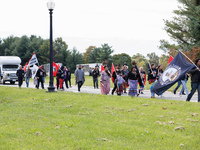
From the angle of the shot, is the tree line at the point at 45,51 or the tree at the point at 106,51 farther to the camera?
the tree at the point at 106,51

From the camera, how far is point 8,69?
115 ft

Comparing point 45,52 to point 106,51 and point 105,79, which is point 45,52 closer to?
point 106,51

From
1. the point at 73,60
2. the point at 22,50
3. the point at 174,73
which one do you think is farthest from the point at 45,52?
the point at 174,73

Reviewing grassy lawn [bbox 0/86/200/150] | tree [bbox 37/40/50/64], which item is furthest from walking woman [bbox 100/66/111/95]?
tree [bbox 37/40/50/64]

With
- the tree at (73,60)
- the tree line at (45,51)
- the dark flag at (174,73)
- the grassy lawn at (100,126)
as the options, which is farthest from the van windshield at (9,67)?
the tree at (73,60)

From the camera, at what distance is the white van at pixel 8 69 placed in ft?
111

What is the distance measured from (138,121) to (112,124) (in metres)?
0.75

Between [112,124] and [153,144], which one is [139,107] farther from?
[153,144]

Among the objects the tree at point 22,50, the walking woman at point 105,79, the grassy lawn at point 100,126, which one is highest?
the tree at point 22,50

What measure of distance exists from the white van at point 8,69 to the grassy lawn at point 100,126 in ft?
77.7

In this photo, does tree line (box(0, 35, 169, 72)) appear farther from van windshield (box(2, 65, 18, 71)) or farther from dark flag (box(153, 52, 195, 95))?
dark flag (box(153, 52, 195, 95))

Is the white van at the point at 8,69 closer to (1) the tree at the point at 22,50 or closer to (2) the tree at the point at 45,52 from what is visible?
(2) the tree at the point at 45,52

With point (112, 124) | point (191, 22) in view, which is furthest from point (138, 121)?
point (191, 22)

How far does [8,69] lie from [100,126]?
2935 centimetres
